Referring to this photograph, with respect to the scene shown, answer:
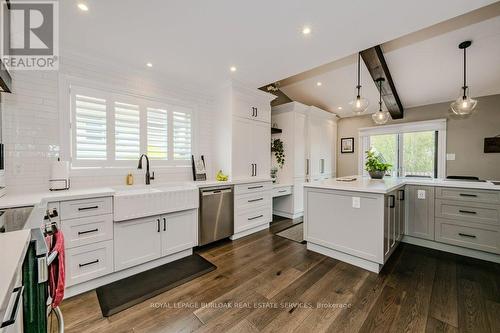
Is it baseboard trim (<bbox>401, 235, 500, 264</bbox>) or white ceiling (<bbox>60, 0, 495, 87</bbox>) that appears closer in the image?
white ceiling (<bbox>60, 0, 495, 87</bbox>)

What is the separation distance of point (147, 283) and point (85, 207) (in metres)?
0.99

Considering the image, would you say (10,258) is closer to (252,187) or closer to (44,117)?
(44,117)

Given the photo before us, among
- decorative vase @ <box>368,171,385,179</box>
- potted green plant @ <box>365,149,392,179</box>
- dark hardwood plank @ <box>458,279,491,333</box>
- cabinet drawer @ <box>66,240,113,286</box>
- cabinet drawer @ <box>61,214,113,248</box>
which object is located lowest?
dark hardwood plank @ <box>458,279,491,333</box>

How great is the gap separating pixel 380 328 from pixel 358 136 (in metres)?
5.01

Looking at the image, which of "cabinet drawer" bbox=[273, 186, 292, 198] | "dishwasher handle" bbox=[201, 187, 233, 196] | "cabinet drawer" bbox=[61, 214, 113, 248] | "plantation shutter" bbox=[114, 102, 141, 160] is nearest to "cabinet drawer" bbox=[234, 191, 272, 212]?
"dishwasher handle" bbox=[201, 187, 233, 196]

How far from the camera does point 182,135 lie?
3.46m

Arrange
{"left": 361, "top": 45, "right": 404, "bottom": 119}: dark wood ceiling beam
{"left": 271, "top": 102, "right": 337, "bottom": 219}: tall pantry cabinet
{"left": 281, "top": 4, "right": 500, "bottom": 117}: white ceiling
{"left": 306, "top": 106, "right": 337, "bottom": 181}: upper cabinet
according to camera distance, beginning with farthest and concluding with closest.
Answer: {"left": 306, "top": 106, "right": 337, "bottom": 181}: upper cabinet < {"left": 271, "top": 102, "right": 337, "bottom": 219}: tall pantry cabinet < {"left": 361, "top": 45, "right": 404, "bottom": 119}: dark wood ceiling beam < {"left": 281, "top": 4, "right": 500, "bottom": 117}: white ceiling

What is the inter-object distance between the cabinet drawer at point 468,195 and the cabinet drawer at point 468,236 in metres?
0.34

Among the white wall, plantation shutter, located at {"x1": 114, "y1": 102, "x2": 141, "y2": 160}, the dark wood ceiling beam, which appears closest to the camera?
the white wall

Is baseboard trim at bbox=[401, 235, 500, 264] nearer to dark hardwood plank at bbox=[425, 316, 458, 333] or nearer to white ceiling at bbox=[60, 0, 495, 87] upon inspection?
dark hardwood plank at bbox=[425, 316, 458, 333]

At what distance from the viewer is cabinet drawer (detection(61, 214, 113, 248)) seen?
6.43ft

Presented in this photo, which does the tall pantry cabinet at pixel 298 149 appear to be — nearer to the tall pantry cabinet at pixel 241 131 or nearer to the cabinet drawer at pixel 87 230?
the tall pantry cabinet at pixel 241 131

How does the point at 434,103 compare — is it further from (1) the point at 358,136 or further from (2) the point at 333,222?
(2) the point at 333,222

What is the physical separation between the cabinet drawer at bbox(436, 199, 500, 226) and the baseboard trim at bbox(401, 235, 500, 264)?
0.42m
